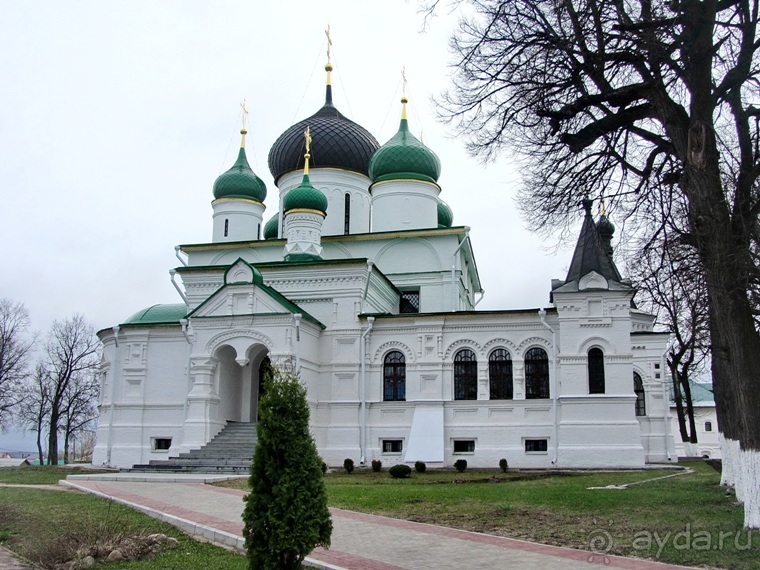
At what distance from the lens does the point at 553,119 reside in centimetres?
1192

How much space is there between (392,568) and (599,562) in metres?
2.17

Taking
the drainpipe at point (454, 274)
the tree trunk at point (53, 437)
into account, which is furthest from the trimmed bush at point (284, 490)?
the tree trunk at point (53, 437)

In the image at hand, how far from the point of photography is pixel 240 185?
32562 mm

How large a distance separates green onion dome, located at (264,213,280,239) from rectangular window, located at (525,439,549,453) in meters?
15.2

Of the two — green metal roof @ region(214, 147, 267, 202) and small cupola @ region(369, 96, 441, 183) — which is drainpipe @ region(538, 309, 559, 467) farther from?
green metal roof @ region(214, 147, 267, 202)

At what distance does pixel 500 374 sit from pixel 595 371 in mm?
2958

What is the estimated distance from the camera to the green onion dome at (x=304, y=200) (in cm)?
2706

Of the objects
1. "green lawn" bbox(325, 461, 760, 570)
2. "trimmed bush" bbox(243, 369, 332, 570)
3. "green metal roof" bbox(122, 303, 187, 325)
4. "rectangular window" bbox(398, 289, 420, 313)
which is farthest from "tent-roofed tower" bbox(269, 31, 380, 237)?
"trimmed bush" bbox(243, 369, 332, 570)

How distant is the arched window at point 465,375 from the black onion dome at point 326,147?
10565 millimetres

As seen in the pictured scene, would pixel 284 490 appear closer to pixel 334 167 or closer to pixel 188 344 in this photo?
pixel 188 344

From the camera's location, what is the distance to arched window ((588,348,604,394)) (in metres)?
23.1

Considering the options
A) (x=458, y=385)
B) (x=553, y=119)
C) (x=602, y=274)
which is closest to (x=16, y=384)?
(x=458, y=385)

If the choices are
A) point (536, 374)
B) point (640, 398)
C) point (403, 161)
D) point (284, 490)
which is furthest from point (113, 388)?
point (284, 490)

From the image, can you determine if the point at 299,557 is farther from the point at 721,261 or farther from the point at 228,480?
the point at 228,480
